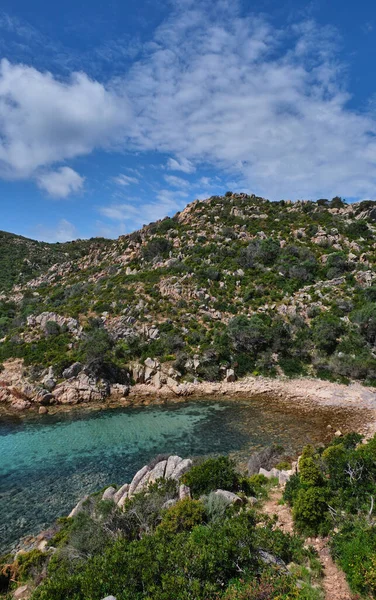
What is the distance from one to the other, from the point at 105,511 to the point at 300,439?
13210 millimetres

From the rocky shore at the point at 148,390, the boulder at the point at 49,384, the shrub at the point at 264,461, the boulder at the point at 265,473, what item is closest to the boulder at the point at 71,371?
the rocky shore at the point at 148,390

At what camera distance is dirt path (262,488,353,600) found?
691cm

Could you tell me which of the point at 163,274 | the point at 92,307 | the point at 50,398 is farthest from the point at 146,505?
the point at 163,274

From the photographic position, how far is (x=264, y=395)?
28.3 metres

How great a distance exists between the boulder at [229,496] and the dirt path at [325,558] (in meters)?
0.99

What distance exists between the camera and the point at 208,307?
40.4 metres

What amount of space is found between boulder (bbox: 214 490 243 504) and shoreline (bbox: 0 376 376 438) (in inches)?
607

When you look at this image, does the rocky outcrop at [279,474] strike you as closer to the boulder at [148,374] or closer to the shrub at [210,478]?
the shrub at [210,478]

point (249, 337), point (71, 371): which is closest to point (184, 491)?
point (71, 371)

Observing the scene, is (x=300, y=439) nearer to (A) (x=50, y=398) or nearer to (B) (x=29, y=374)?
(A) (x=50, y=398)

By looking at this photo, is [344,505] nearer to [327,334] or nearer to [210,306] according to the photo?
[327,334]

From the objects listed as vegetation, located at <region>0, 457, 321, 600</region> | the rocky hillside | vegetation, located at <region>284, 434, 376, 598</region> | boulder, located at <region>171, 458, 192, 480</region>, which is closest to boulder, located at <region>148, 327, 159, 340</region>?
the rocky hillside

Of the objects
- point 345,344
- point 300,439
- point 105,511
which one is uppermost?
point 345,344

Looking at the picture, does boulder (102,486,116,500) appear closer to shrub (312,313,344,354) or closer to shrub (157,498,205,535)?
shrub (157,498,205,535)
